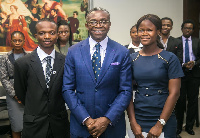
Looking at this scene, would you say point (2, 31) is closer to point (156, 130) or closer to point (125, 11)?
point (125, 11)

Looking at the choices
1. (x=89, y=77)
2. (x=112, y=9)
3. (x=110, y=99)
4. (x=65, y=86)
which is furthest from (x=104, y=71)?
(x=112, y=9)

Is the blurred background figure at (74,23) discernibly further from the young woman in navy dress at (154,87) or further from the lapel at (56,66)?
the young woman in navy dress at (154,87)

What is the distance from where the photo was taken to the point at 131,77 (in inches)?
71.7

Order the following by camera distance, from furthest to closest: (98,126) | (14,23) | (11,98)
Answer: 1. (14,23)
2. (11,98)
3. (98,126)

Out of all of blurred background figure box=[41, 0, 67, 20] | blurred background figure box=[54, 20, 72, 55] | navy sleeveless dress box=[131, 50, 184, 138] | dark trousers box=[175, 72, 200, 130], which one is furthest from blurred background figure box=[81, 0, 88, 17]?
navy sleeveless dress box=[131, 50, 184, 138]

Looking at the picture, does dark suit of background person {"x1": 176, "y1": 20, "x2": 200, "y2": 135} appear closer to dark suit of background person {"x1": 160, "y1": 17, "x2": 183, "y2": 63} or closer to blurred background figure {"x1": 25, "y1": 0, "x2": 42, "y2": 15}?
dark suit of background person {"x1": 160, "y1": 17, "x2": 183, "y2": 63}

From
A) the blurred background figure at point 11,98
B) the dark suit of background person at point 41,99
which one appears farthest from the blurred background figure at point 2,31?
the dark suit of background person at point 41,99

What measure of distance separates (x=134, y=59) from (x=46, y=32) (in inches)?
34.1

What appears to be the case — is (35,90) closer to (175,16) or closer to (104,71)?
(104,71)

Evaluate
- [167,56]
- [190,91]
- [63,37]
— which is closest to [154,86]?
[167,56]


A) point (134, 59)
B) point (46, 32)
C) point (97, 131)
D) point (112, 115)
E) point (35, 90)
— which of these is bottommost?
point (97, 131)

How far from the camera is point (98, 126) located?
5.33ft

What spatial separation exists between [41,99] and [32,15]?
2518 mm

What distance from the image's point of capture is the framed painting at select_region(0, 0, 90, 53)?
3.80m
